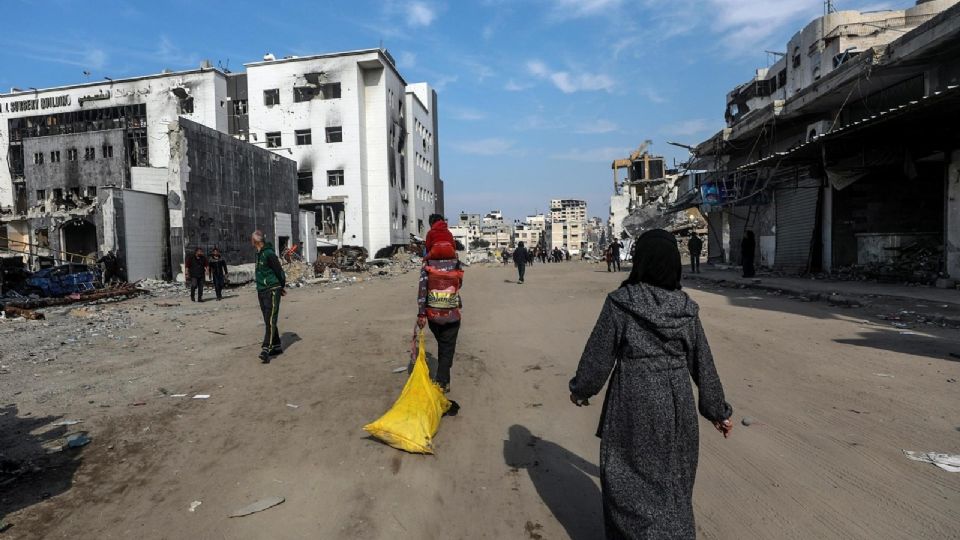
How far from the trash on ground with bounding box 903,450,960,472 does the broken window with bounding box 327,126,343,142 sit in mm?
44346

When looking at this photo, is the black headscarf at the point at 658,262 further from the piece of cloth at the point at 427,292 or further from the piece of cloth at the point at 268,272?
the piece of cloth at the point at 268,272

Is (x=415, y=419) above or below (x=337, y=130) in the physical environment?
below

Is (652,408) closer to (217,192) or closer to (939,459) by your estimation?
(939,459)

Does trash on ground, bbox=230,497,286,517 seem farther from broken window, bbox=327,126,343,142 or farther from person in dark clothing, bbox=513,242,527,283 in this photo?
broken window, bbox=327,126,343,142

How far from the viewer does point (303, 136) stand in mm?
44781

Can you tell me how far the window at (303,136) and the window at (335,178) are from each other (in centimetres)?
346

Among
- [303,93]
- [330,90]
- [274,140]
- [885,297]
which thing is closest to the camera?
[885,297]

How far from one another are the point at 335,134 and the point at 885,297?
40599mm

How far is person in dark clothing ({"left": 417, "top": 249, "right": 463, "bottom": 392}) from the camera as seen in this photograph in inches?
197

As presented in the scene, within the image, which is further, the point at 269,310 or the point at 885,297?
the point at 885,297

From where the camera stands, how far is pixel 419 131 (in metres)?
57.4

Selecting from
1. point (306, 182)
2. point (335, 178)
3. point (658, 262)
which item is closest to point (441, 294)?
point (658, 262)

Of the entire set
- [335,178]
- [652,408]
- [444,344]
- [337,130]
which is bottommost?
[444,344]

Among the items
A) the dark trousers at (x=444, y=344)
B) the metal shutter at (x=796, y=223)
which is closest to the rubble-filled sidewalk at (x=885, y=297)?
the metal shutter at (x=796, y=223)
